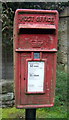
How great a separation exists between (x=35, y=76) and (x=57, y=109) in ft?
6.58

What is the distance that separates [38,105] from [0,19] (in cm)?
211

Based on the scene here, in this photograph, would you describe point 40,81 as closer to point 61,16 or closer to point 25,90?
point 25,90

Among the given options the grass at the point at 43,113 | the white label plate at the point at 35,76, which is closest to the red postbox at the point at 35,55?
the white label plate at the point at 35,76

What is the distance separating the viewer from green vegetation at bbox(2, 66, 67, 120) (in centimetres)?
357

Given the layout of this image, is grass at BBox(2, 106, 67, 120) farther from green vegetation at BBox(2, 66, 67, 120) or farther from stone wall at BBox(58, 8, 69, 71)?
stone wall at BBox(58, 8, 69, 71)

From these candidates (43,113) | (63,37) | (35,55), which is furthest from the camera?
(63,37)

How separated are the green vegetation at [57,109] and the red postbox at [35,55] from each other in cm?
165

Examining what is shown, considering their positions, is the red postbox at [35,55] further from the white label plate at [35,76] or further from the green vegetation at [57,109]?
the green vegetation at [57,109]

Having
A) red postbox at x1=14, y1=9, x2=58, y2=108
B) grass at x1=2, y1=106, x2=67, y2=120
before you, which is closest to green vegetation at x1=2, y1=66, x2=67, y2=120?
grass at x1=2, y1=106, x2=67, y2=120

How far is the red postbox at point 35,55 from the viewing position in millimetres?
1896

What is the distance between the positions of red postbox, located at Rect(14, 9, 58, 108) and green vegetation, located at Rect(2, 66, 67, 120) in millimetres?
1651

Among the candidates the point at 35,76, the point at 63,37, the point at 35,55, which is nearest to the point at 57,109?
the point at 63,37

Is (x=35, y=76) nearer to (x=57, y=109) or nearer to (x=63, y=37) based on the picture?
(x=57, y=109)

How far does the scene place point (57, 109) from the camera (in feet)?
12.3
